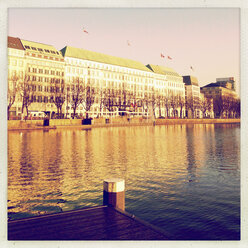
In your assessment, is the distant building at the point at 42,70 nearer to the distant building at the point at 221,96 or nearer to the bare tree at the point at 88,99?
the bare tree at the point at 88,99

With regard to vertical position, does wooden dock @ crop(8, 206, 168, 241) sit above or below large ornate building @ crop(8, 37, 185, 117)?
below

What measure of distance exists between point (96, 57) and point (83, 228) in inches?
4550

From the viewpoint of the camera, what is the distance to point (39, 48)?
3740 inches

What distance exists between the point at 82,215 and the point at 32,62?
92.0m

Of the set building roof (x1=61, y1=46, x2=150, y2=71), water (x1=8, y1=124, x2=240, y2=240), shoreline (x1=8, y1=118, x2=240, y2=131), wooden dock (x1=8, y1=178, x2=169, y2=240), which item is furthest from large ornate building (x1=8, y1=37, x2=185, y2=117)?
wooden dock (x1=8, y1=178, x2=169, y2=240)

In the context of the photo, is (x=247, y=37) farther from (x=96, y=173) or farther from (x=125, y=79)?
(x=125, y=79)

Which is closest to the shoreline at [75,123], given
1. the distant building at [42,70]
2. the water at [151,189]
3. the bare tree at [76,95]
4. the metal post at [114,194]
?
the bare tree at [76,95]

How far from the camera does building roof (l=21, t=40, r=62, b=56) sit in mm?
91131

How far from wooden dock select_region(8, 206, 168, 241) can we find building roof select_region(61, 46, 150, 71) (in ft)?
335

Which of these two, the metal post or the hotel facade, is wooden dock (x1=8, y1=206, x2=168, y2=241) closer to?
the metal post

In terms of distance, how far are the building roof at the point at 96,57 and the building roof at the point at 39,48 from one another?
4.38 metres

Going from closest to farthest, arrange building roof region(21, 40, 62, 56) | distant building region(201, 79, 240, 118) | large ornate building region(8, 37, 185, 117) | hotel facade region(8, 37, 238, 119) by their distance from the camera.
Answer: hotel facade region(8, 37, 238, 119) < large ornate building region(8, 37, 185, 117) < building roof region(21, 40, 62, 56) < distant building region(201, 79, 240, 118)

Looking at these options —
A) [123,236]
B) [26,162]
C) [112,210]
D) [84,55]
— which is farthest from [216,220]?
[84,55]

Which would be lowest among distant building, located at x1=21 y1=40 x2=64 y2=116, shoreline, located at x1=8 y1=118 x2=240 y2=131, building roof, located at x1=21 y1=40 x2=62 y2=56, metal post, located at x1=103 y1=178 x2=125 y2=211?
metal post, located at x1=103 y1=178 x2=125 y2=211
